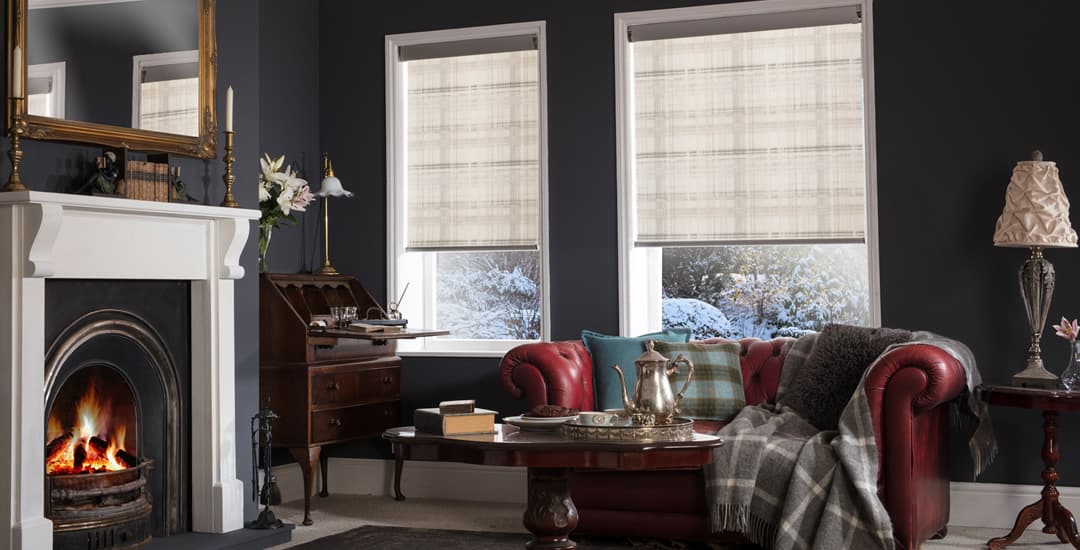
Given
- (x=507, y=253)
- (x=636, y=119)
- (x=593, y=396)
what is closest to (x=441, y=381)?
(x=507, y=253)

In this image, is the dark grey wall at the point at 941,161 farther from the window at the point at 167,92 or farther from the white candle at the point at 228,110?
the window at the point at 167,92

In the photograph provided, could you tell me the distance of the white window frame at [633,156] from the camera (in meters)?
5.23

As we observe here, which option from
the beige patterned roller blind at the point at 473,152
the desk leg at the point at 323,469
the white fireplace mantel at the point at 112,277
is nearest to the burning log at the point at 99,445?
the white fireplace mantel at the point at 112,277

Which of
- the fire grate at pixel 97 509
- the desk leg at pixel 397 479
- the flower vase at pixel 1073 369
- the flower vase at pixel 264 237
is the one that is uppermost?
the flower vase at pixel 264 237

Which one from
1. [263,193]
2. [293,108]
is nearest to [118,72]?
[263,193]

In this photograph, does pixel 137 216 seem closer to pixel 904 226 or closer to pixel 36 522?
pixel 36 522

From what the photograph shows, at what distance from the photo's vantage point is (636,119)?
223 inches

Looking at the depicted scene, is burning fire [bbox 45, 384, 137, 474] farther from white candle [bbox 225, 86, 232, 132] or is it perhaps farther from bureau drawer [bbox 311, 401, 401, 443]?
white candle [bbox 225, 86, 232, 132]

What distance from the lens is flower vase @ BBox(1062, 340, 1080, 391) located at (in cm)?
450

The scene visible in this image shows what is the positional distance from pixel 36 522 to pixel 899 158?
387cm

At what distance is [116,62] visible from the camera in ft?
13.8

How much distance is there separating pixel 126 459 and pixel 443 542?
4.25 ft

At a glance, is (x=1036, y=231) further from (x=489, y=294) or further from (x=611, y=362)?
(x=489, y=294)

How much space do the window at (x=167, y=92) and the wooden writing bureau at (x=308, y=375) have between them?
1.03m
